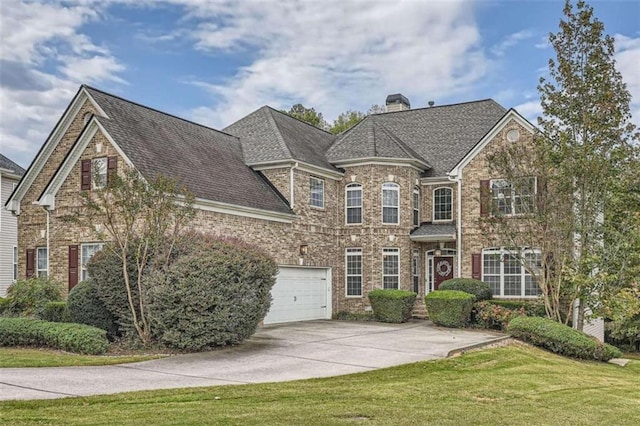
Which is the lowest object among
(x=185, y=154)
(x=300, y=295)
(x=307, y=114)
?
(x=300, y=295)

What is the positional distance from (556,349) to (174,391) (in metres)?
11.8

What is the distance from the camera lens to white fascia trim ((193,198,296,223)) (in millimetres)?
19562

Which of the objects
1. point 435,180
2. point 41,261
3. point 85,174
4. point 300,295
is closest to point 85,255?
point 85,174

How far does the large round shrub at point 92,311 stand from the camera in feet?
52.5

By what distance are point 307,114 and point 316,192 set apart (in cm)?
2264

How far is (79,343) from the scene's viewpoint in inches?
555

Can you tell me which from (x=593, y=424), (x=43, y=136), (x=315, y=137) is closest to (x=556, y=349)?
(x=593, y=424)

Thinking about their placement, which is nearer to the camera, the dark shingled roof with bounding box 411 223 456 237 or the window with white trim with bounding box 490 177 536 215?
the window with white trim with bounding box 490 177 536 215

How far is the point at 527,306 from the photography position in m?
21.4

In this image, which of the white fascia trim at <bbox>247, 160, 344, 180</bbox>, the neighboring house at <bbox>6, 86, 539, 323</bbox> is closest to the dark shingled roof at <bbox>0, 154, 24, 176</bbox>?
the neighboring house at <bbox>6, 86, 539, 323</bbox>

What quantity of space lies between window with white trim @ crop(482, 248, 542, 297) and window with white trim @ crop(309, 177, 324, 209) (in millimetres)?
6677

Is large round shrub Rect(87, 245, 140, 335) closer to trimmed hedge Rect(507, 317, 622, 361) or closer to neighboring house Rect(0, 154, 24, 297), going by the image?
trimmed hedge Rect(507, 317, 622, 361)

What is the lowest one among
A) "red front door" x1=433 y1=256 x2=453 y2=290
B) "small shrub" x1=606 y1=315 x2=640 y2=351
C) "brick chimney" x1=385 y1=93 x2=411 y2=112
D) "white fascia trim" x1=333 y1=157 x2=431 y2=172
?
"small shrub" x1=606 y1=315 x2=640 y2=351

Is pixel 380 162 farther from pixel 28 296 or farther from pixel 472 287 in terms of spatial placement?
pixel 28 296
